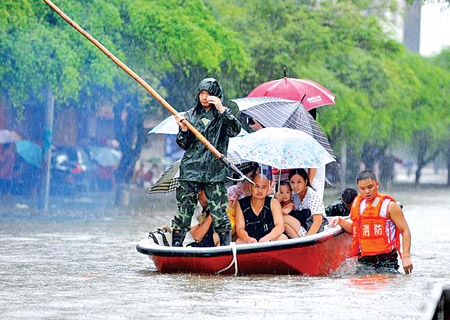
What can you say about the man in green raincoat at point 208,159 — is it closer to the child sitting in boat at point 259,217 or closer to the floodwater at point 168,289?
the child sitting in boat at point 259,217

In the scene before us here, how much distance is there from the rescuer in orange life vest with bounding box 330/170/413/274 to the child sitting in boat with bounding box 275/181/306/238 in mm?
880

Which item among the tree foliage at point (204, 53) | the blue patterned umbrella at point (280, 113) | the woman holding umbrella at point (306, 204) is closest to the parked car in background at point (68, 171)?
the tree foliage at point (204, 53)

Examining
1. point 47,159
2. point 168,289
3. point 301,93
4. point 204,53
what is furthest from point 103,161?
point 168,289

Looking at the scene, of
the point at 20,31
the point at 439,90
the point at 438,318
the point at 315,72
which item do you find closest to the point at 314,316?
the point at 438,318

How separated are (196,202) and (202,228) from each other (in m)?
0.57

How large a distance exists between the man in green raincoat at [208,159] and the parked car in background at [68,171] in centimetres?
2493

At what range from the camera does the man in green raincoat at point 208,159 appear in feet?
33.8

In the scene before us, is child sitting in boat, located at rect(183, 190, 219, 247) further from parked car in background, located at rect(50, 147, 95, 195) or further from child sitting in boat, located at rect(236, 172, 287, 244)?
parked car in background, located at rect(50, 147, 95, 195)

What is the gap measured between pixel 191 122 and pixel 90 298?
9.09 feet

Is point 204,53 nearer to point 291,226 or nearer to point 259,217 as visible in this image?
point 291,226

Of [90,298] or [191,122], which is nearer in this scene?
[90,298]

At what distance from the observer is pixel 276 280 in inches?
382

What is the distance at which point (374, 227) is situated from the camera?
10109mm

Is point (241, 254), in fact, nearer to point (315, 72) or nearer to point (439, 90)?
point (315, 72)
